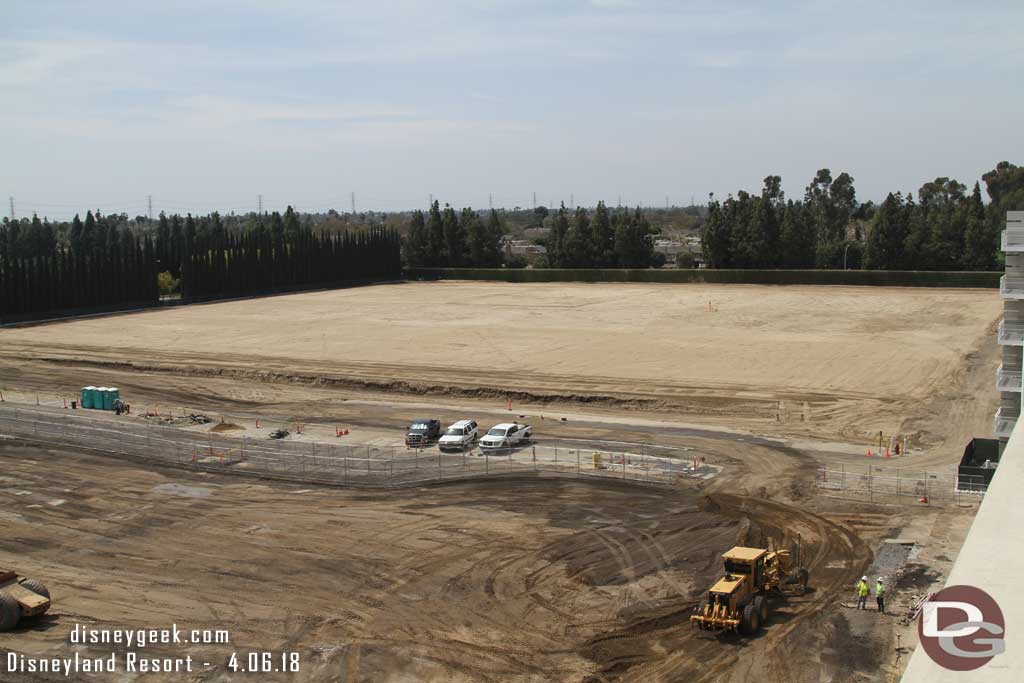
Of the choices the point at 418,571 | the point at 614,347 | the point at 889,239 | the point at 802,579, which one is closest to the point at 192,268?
the point at 614,347

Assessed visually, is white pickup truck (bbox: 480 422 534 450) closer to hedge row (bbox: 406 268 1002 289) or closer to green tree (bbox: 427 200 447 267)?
hedge row (bbox: 406 268 1002 289)

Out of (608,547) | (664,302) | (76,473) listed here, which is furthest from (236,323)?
(608,547)

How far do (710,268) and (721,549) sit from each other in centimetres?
10054

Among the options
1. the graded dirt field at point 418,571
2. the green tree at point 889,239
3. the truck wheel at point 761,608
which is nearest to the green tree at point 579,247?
the green tree at point 889,239

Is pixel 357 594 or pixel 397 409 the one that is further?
pixel 397 409

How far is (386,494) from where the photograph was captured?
33.8m

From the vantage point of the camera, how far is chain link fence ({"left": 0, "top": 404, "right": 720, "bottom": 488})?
118ft

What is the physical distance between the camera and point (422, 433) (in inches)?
1599

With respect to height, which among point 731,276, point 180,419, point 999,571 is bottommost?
point 180,419

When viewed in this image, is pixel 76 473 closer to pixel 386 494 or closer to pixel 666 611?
pixel 386 494

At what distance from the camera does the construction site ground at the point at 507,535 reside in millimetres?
21578

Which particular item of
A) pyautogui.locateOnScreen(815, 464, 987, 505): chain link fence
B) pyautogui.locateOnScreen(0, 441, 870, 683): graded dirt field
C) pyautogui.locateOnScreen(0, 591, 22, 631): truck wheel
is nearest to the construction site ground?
pyautogui.locateOnScreen(0, 441, 870, 683): graded dirt field

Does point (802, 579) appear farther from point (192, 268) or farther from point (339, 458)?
point (192, 268)

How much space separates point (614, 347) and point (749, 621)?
145ft
